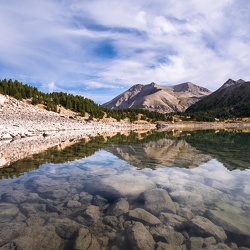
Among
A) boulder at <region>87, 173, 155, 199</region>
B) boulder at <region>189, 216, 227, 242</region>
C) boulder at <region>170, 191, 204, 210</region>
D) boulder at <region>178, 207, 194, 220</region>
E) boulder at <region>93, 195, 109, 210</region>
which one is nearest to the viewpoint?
boulder at <region>189, 216, 227, 242</region>

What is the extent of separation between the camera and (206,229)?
793 cm

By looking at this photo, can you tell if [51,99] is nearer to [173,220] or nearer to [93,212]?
[93,212]

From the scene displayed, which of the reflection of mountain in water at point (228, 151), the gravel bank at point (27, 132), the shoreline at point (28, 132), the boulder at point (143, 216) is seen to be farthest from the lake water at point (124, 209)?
the gravel bank at point (27, 132)

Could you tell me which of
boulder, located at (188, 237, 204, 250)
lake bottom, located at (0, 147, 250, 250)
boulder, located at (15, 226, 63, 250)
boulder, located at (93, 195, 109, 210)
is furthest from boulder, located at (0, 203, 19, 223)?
boulder, located at (188, 237, 204, 250)

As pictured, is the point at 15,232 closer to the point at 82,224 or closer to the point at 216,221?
the point at 82,224

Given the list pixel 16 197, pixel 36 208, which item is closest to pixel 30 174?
pixel 16 197

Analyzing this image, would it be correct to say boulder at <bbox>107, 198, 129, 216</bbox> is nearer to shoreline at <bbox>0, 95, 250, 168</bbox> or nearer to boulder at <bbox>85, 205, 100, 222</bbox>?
boulder at <bbox>85, 205, 100, 222</bbox>

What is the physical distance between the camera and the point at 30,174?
51.5 feet

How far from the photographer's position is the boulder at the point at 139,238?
6.91 metres

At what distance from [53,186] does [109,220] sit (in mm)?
5557

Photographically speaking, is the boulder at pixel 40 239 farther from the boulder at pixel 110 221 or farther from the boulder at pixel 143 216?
the boulder at pixel 143 216

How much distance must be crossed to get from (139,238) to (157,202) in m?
3.11

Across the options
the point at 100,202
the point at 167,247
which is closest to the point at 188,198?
the point at 100,202

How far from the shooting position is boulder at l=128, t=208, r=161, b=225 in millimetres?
8523
